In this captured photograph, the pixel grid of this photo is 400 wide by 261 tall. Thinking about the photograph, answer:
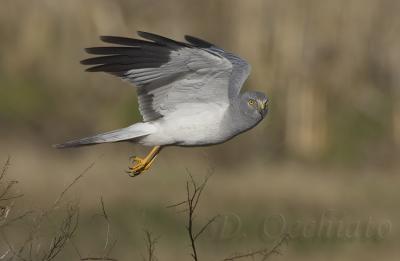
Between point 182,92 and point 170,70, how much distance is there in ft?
1.07

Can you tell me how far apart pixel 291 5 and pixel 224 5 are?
1130 millimetres

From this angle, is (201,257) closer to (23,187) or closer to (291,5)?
(23,187)

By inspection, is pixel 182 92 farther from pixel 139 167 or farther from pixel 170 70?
pixel 139 167

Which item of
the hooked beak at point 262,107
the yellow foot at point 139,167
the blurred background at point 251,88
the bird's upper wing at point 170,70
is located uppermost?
the bird's upper wing at point 170,70

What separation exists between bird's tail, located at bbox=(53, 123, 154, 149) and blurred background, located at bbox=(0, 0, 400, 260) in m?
5.54

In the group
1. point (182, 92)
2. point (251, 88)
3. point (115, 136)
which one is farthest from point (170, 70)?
point (251, 88)

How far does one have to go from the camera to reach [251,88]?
17.3 metres

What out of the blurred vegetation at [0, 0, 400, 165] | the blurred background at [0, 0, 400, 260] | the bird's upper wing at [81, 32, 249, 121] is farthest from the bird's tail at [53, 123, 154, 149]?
the blurred vegetation at [0, 0, 400, 165]

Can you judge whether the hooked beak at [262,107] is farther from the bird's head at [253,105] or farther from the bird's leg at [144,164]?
the bird's leg at [144,164]

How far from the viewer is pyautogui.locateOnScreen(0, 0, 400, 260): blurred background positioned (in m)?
14.6

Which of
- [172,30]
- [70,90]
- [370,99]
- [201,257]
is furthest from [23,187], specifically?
[370,99]

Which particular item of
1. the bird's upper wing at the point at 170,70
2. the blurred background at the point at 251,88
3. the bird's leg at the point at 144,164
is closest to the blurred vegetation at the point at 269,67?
the blurred background at the point at 251,88

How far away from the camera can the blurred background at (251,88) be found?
47.9 ft

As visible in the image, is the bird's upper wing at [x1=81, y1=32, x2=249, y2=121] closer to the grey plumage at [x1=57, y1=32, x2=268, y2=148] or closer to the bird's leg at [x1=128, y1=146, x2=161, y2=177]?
the grey plumage at [x1=57, y1=32, x2=268, y2=148]
